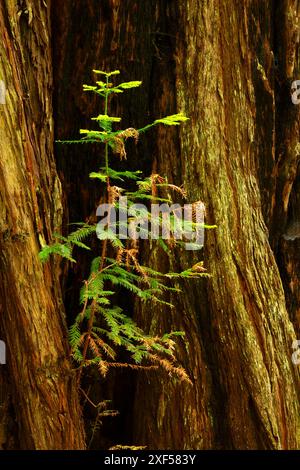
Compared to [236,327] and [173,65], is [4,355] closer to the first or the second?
[236,327]

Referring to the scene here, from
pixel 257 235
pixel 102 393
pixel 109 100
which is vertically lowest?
pixel 102 393

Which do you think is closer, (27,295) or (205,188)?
(27,295)

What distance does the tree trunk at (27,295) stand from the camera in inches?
107

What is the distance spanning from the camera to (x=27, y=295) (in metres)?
2.75

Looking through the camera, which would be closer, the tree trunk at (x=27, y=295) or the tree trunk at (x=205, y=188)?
the tree trunk at (x=27, y=295)

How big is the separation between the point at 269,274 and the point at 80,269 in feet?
3.61

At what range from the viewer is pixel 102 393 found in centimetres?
358

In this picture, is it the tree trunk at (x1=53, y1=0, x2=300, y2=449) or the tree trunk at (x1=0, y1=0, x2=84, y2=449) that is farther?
the tree trunk at (x1=53, y1=0, x2=300, y2=449)

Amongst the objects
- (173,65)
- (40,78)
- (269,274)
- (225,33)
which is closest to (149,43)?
(173,65)

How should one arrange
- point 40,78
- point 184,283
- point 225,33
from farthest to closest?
1. point 225,33
2. point 184,283
3. point 40,78

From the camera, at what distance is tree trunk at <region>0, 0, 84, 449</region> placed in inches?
107

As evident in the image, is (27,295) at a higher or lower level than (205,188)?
lower

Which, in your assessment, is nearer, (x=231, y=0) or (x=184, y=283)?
(x=184, y=283)

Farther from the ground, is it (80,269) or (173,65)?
(173,65)
